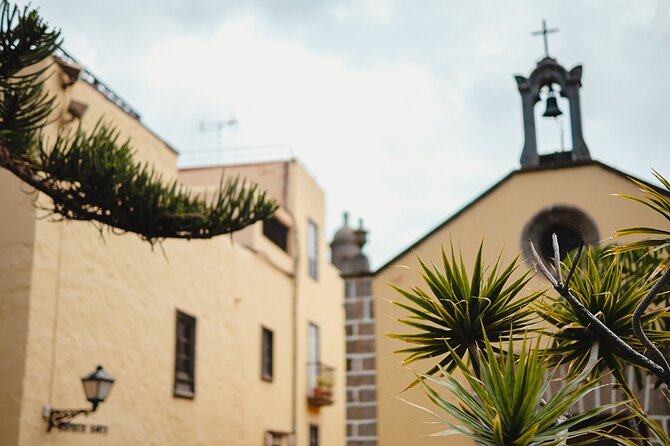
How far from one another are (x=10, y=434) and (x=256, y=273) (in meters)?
10.0

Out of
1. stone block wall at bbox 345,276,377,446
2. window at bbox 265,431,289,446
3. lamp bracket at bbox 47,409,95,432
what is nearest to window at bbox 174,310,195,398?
stone block wall at bbox 345,276,377,446

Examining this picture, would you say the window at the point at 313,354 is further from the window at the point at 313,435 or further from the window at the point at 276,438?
the window at the point at 276,438

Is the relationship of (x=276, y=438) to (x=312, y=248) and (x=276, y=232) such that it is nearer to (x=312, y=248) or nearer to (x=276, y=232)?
(x=276, y=232)

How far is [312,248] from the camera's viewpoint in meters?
26.1

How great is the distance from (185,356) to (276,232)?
7825mm

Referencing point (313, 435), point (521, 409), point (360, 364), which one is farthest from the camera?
point (313, 435)

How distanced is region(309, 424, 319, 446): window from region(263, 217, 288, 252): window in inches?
177

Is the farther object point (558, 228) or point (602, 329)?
point (558, 228)

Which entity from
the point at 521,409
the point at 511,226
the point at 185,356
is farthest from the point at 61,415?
the point at 521,409

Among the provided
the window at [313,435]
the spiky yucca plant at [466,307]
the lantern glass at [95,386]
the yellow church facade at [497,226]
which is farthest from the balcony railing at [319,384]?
the spiky yucca plant at [466,307]

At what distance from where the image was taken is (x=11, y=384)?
11.6m

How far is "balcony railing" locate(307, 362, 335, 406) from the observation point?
78.9 feet

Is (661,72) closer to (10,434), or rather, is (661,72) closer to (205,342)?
(10,434)

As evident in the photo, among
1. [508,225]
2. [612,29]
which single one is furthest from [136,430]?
[612,29]
